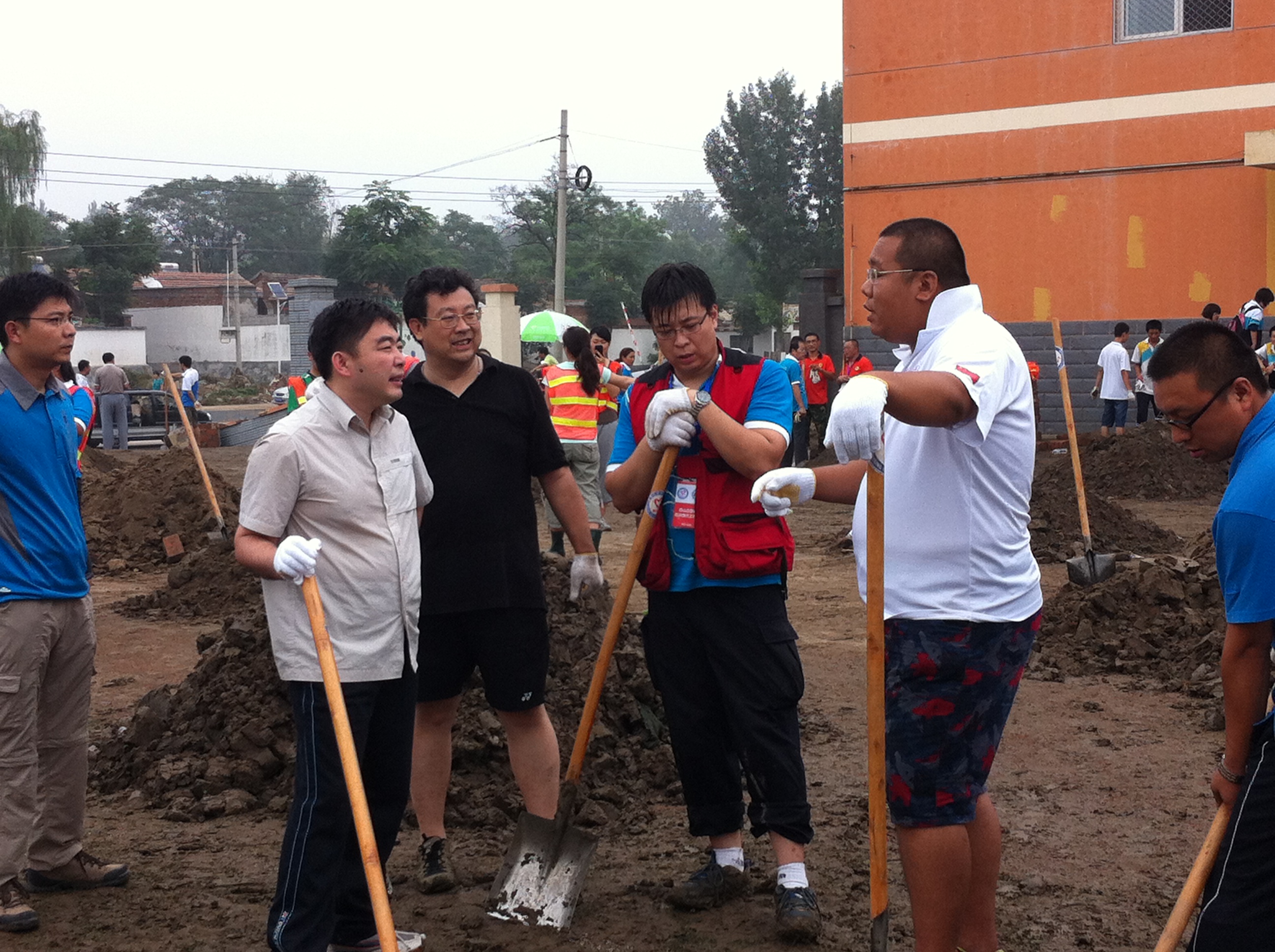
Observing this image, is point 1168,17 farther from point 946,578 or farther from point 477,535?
point 946,578

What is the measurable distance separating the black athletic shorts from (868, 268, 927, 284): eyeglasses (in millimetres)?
1534

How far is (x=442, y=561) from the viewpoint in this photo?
152 inches

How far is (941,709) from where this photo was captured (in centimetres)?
287

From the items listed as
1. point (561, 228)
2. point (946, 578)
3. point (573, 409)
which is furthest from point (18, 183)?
point (946, 578)

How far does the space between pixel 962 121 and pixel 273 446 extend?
15.7 meters

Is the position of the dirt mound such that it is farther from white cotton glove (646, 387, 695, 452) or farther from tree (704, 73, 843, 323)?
tree (704, 73, 843, 323)

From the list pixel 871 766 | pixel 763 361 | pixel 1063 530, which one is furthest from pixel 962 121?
pixel 871 766

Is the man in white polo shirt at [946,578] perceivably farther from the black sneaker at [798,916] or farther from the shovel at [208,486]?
the shovel at [208,486]

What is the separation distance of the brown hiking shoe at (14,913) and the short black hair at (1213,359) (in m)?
3.50

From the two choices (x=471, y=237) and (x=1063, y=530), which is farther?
(x=471, y=237)

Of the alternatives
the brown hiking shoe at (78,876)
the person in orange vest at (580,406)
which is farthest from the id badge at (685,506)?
the person in orange vest at (580,406)

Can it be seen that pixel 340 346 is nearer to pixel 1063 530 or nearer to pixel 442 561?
pixel 442 561

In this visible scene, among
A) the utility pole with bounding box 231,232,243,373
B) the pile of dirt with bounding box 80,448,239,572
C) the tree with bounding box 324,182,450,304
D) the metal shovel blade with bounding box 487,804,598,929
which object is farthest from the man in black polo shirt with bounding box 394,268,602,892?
the utility pole with bounding box 231,232,243,373

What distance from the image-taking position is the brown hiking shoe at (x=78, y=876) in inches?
162
